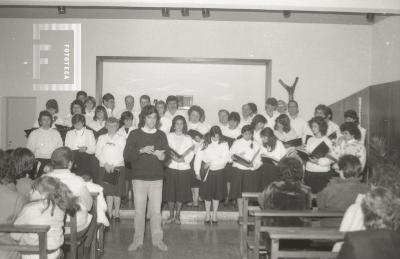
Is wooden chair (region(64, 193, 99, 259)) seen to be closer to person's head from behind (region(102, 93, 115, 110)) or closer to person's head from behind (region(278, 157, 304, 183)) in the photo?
person's head from behind (region(278, 157, 304, 183))

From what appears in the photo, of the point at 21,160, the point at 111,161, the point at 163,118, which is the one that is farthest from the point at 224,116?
the point at 21,160

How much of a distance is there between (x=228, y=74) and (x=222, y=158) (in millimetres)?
3075

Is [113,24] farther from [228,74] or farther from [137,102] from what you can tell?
[228,74]

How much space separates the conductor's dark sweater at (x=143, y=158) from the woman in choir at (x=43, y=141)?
201 cm

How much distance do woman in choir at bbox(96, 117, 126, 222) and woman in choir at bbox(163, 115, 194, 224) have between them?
62cm

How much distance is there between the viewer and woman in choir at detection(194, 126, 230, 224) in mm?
6203

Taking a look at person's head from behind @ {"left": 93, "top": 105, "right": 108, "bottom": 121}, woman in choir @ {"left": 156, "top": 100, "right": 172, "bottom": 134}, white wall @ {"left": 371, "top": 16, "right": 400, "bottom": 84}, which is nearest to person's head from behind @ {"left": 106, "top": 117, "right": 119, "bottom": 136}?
person's head from behind @ {"left": 93, "top": 105, "right": 108, "bottom": 121}

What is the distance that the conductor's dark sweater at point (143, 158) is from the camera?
4.75 meters

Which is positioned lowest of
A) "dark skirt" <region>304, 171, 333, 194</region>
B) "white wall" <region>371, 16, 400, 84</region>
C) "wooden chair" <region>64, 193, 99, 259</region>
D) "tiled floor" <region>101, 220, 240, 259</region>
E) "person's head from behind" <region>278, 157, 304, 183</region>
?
"tiled floor" <region>101, 220, 240, 259</region>

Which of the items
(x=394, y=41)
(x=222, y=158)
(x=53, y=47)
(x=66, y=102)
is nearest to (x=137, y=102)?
(x=66, y=102)

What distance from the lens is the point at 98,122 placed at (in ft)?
22.8

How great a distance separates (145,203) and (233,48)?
4730 millimetres

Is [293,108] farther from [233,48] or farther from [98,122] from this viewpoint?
[98,122]

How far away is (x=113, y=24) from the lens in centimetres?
869
